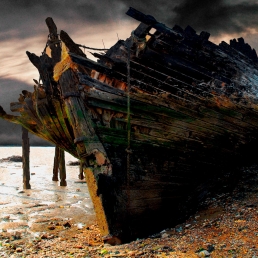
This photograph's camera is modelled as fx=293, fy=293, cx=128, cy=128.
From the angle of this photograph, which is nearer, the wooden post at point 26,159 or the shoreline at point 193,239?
the shoreline at point 193,239

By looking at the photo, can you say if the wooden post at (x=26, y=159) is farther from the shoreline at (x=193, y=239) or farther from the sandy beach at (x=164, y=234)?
the shoreline at (x=193, y=239)

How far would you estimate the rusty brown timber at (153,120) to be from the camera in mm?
4465

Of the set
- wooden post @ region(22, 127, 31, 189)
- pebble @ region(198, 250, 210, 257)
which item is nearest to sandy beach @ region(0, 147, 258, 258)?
pebble @ region(198, 250, 210, 257)

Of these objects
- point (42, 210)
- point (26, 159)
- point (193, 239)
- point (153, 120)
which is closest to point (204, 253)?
point (193, 239)

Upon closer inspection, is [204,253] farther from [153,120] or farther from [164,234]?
[153,120]

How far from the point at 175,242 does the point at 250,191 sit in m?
1.93

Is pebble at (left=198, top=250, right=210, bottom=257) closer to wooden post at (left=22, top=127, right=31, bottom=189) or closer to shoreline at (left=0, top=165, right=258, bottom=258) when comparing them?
shoreline at (left=0, top=165, right=258, bottom=258)

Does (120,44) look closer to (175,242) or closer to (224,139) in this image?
(224,139)

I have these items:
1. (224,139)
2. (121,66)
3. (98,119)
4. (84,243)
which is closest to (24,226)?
(84,243)

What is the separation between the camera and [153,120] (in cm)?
475

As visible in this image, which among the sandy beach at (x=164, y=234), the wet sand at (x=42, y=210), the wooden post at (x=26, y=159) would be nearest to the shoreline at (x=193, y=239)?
the sandy beach at (x=164, y=234)

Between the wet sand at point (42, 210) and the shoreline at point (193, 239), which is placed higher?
the shoreline at point (193, 239)

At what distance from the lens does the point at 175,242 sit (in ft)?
13.4

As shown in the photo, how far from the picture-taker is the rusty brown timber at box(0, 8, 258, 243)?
4.46 meters
